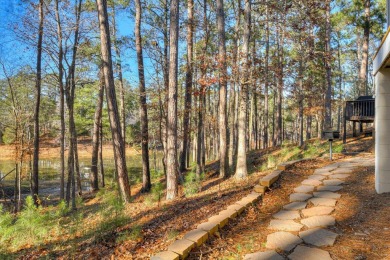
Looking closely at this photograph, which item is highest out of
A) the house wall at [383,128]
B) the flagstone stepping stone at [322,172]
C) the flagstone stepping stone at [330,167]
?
the house wall at [383,128]

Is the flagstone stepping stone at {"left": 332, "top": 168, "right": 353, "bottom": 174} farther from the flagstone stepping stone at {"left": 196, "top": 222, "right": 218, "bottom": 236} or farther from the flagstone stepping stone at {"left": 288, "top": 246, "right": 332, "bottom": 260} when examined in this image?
the flagstone stepping stone at {"left": 196, "top": 222, "right": 218, "bottom": 236}

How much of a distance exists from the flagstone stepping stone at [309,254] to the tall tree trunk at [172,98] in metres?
3.93

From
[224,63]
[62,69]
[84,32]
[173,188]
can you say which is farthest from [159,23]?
[173,188]

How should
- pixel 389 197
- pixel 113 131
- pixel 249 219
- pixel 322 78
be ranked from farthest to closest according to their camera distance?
pixel 322 78, pixel 113 131, pixel 389 197, pixel 249 219

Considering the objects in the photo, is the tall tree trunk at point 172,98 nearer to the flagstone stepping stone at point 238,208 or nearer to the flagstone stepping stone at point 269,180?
the flagstone stepping stone at point 269,180

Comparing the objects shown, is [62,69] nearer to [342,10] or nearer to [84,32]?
[84,32]

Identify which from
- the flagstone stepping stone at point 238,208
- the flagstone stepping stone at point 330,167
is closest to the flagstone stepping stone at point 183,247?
the flagstone stepping stone at point 238,208

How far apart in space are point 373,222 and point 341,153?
15.7 ft

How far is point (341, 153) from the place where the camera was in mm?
6941

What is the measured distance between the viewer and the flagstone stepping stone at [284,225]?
2.69 metres

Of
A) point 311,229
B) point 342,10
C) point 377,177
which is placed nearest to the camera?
point 311,229

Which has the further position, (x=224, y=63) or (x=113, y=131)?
(x=113, y=131)

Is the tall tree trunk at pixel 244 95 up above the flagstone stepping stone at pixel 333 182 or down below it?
above

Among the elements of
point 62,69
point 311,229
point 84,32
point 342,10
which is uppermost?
point 342,10
